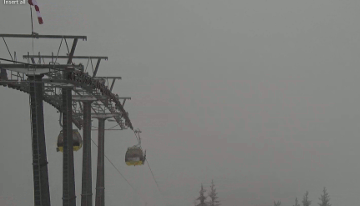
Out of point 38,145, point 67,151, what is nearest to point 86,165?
point 67,151

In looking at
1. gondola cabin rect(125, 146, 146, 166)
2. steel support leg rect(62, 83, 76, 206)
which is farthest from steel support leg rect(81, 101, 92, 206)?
steel support leg rect(62, 83, 76, 206)

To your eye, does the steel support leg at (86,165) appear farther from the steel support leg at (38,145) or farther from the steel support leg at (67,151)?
the steel support leg at (38,145)

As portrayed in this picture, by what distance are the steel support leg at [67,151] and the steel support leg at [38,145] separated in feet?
9.93

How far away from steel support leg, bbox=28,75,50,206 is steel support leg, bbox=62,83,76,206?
9.93 ft

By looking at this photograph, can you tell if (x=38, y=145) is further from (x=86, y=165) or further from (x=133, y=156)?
(x=133, y=156)

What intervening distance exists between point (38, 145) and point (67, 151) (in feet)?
11.4

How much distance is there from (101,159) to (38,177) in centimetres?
1279

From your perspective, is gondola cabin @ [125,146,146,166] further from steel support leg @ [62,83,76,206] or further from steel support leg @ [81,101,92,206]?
steel support leg @ [62,83,76,206]

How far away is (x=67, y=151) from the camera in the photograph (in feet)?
53.1

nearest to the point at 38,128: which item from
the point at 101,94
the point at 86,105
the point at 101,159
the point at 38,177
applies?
the point at 38,177

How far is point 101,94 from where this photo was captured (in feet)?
59.2

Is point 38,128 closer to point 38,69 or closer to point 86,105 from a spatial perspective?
point 38,69

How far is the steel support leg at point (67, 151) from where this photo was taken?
1625 cm

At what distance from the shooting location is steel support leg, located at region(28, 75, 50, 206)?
1270 centimetres
